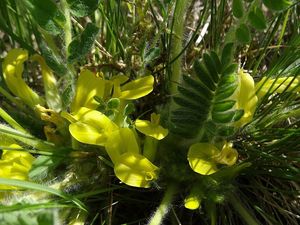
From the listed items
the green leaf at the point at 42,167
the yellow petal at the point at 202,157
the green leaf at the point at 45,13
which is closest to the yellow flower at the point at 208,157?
the yellow petal at the point at 202,157

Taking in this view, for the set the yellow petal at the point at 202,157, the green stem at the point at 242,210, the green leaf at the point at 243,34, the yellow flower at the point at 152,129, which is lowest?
the green stem at the point at 242,210

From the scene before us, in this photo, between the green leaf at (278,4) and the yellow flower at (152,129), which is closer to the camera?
the green leaf at (278,4)

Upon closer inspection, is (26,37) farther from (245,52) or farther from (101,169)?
(245,52)

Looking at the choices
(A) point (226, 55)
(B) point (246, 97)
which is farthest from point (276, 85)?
(A) point (226, 55)

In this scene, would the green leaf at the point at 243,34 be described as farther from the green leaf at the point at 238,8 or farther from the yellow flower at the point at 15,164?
the yellow flower at the point at 15,164

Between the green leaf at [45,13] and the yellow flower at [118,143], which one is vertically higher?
the green leaf at [45,13]

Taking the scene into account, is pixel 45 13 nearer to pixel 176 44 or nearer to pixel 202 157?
pixel 176 44

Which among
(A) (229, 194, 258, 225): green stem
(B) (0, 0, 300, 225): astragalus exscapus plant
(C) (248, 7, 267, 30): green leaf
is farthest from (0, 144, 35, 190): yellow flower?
(C) (248, 7, 267, 30): green leaf
